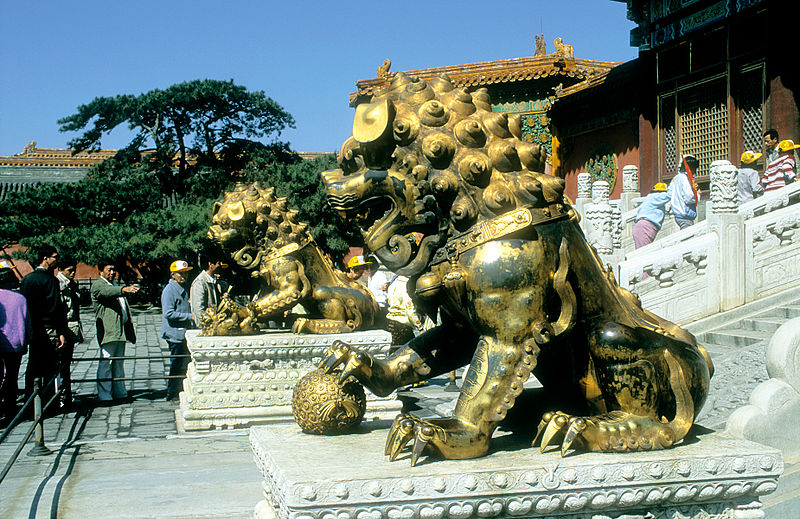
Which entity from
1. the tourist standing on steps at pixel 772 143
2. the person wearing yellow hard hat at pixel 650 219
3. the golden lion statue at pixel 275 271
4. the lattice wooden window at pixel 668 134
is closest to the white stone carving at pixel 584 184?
the lattice wooden window at pixel 668 134

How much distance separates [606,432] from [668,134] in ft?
40.9

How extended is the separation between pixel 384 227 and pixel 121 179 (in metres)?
22.2

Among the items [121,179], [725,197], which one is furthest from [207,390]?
[121,179]

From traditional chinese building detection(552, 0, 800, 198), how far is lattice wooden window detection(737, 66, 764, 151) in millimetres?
16

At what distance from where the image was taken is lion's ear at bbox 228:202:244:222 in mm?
6293

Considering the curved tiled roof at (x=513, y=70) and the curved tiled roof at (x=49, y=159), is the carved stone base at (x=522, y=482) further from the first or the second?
the curved tiled roof at (x=49, y=159)

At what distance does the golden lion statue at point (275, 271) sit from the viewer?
622cm

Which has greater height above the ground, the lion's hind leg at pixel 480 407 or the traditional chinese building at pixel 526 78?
the traditional chinese building at pixel 526 78

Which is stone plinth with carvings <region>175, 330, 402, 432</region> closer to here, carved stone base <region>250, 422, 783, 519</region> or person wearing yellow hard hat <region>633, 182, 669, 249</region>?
carved stone base <region>250, 422, 783, 519</region>

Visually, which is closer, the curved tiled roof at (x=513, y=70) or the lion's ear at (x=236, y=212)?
the lion's ear at (x=236, y=212)

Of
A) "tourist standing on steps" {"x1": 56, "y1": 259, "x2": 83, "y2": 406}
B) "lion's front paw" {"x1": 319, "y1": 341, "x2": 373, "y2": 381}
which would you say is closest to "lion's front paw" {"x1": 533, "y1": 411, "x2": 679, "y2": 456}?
"lion's front paw" {"x1": 319, "y1": 341, "x2": 373, "y2": 381}

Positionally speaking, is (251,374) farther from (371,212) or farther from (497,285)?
(497,285)

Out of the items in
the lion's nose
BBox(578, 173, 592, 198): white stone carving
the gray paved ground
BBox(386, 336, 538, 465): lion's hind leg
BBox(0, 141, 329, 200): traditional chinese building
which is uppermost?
BBox(0, 141, 329, 200): traditional chinese building

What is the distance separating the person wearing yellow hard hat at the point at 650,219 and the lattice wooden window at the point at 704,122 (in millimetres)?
2688
